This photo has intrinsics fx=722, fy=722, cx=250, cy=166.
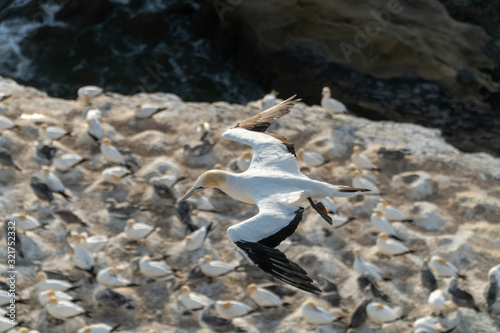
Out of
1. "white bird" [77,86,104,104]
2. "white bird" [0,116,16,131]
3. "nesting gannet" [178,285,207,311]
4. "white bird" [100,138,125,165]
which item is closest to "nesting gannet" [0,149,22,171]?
"white bird" [0,116,16,131]

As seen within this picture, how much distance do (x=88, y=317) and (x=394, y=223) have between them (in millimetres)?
3897

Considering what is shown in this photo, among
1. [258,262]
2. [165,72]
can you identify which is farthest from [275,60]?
[258,262]

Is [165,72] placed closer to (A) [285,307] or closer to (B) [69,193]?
(B) [69,193]

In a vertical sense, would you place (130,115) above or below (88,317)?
above

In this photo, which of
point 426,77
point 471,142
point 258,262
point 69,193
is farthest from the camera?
point 426,77

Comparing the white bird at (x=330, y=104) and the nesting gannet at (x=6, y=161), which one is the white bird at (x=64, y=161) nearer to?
the nesting gannet at (x=6, y=161)

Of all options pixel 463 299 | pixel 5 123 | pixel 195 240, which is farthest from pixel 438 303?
pixel 5 123

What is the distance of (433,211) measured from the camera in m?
9.26

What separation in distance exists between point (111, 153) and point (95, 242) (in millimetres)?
1685

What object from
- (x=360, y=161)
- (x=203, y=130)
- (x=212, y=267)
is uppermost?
(x=203, y=130)

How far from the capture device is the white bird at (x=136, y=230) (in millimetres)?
8539

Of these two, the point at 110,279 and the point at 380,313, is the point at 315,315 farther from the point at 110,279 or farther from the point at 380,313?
the point at 110,279

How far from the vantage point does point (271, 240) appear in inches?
217

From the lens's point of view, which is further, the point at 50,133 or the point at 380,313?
the point at 50,133
